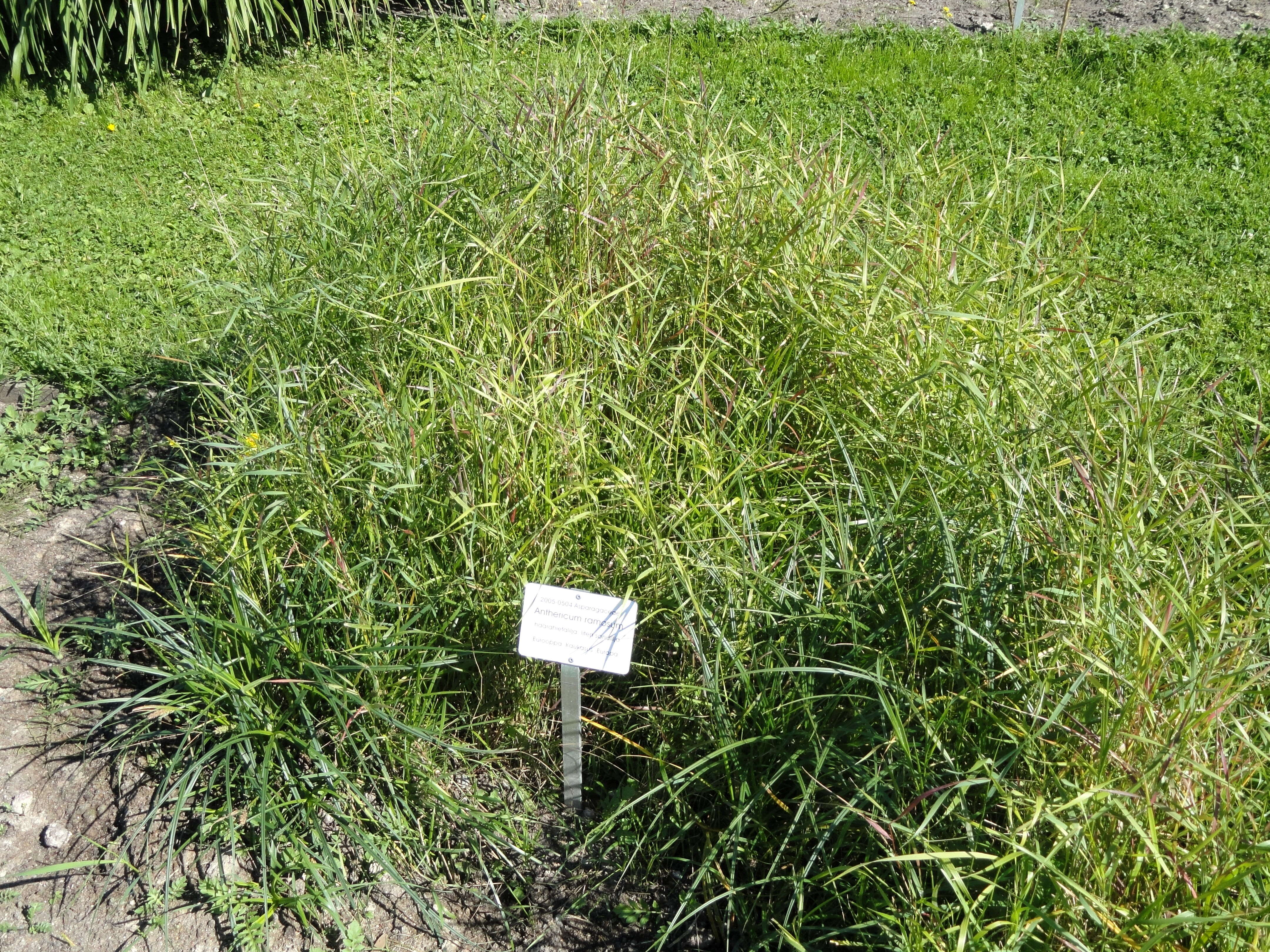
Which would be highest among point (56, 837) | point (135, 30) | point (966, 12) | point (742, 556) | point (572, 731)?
point (966, 12)

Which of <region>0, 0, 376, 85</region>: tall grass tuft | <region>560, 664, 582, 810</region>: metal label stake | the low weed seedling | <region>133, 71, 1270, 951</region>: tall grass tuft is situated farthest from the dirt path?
<region>560, 664, 582, 810</region>: metal label stake

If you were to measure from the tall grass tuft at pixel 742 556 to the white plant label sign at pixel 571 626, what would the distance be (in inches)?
7.0

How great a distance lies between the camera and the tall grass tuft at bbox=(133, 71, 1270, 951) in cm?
187

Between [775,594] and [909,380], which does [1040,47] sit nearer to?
Result: [909,380]

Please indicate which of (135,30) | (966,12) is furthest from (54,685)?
(966,12)

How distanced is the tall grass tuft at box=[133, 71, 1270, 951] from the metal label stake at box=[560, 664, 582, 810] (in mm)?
89

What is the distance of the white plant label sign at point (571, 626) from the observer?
214 cm

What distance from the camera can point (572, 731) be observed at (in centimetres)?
225

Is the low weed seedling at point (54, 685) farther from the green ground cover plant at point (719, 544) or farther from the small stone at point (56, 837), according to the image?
the small stone at point (56, 837)

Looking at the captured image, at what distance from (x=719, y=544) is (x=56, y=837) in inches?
62.5

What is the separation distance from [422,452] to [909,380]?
115cm

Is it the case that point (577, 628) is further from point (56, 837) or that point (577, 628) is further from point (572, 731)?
point (56, 837)

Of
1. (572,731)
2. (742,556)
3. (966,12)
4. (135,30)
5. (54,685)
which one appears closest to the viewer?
(572,731)

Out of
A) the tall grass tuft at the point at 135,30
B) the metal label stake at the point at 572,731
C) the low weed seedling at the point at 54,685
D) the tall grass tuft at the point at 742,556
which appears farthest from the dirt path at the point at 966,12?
the metal label stake at the point at 572,731
